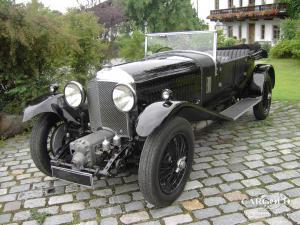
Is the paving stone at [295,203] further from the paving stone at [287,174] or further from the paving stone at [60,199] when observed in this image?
the paving stone at [60,199]

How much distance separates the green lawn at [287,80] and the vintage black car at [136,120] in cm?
362

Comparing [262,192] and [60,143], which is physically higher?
[60,143]

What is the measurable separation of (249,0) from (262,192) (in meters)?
29.8

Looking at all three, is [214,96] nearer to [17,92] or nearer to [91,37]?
[17,92]

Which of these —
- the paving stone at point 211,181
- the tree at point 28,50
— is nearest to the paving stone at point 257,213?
the paving stone at point 211,181

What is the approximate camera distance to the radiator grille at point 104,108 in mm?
3896

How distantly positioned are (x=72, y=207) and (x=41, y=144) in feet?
2.98

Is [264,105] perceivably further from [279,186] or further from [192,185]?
[192,185]

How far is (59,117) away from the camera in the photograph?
4.38 metres

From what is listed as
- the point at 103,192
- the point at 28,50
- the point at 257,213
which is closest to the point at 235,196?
the point at 257,213

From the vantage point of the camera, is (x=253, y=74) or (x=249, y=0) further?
(x=249, y=0)

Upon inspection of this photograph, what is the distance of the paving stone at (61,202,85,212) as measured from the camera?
12.0 feet

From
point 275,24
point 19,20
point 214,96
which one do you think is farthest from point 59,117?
point 275,24

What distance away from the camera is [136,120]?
3834 mm
